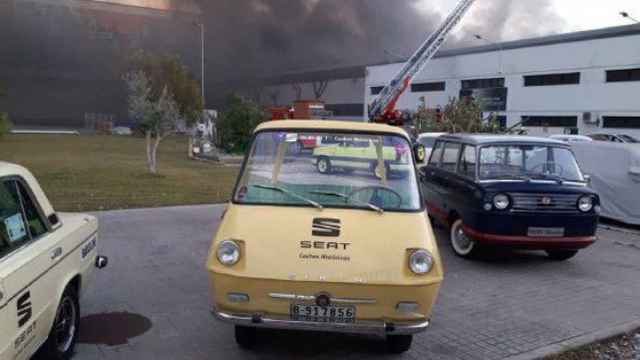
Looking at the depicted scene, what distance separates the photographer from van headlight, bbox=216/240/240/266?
13.2 ft

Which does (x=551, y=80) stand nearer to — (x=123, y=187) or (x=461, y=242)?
(x=123, y=187)

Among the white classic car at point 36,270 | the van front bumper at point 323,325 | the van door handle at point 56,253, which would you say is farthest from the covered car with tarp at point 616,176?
the van door handle at point 56,253

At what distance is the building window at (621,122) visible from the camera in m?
36.0

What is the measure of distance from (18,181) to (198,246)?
14.4 feet

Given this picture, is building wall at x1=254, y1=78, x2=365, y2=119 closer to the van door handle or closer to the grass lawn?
the grass lawn

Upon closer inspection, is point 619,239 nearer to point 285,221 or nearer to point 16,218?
point 285,221

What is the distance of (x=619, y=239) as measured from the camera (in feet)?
32.3

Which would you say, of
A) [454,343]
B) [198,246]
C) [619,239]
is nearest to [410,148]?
[454,343]

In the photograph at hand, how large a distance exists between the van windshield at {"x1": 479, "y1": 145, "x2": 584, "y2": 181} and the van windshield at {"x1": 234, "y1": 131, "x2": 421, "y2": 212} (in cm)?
343

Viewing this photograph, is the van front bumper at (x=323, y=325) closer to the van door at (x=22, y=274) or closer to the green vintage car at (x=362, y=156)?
the van door at (x=22, y=274)

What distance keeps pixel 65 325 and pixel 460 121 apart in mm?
17963

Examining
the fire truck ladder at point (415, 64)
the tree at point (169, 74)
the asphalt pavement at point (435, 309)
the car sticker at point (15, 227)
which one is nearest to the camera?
the car sticker at point (15, 227)

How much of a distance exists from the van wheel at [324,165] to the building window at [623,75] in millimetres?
37860

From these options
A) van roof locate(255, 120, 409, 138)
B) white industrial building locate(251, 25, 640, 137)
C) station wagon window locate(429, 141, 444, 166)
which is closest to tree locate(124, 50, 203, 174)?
station wagon window locate(429, 141, 444, 166)
